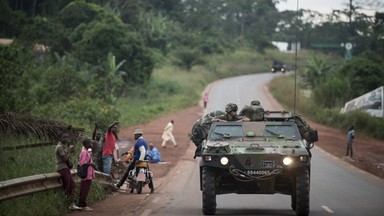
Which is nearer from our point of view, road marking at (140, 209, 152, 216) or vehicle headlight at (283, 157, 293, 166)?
vehicle headlight at (283, 157, 293, 166)

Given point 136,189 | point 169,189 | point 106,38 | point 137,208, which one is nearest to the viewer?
point 137,208

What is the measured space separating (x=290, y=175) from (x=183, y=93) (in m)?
67.2

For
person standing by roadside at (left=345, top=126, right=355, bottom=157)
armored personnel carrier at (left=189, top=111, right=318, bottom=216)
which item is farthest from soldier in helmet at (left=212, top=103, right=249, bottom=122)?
person standing by roadside at (left=345, top=126, right=355, bottom=157)

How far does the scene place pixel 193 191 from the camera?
2355 centimetres

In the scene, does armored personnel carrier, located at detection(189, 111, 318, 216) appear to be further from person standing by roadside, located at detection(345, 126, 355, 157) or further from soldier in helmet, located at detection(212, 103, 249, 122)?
person standing by roadside, located at detection(345, 126, 355, 157)

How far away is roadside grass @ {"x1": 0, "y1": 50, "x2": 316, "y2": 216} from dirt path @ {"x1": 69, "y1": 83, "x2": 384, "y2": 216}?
2.52 ft

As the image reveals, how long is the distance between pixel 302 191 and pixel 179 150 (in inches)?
1046

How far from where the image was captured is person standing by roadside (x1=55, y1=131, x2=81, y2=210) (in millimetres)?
16234

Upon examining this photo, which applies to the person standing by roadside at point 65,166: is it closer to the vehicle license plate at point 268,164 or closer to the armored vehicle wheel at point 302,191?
the vehicle license plate at point 268,164

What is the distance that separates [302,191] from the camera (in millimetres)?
15883

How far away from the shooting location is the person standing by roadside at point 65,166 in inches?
639

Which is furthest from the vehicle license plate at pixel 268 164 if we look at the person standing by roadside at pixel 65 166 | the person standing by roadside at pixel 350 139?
the person standing by roadside at pixel 350 139

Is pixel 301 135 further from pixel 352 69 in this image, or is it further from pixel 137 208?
pixel 352 69

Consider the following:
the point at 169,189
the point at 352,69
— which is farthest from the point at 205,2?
the point at 169,189
